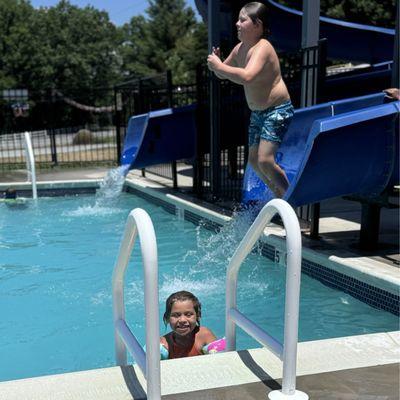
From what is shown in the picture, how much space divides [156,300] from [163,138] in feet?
22.9

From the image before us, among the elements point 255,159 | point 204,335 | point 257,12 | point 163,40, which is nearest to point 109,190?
point 255,159

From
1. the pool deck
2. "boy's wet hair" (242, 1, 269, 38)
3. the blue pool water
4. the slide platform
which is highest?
the slide platform

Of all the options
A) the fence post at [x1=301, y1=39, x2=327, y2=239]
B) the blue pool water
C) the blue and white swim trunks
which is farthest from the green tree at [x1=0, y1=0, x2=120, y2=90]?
the blue and white swim trunks

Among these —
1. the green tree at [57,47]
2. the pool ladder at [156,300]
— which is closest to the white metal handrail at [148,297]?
the pool ladder at [156,300]

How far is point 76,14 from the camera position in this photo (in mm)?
49281

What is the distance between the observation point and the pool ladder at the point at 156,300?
1.95 m

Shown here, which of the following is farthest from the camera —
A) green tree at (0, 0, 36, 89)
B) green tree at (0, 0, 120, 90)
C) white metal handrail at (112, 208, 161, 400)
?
green tree at (0, 0, 120, 90)

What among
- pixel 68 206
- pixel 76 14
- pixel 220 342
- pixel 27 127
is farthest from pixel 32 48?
pixel 220 342

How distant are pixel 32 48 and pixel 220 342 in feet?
130

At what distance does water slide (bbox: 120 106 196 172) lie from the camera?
8.59m

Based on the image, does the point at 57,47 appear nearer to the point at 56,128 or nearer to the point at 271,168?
the point at 56,128

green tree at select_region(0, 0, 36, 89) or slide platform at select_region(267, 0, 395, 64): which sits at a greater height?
green tree at select_region(0, 0, 36, 89)

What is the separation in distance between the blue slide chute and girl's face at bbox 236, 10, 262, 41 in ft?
3.14

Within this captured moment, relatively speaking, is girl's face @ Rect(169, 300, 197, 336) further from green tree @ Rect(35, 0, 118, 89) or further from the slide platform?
green tree @ Rect(35, 0, 118, 89)
